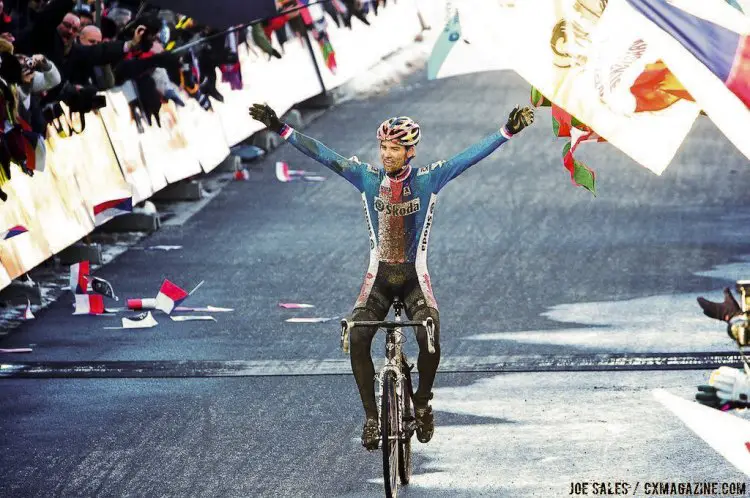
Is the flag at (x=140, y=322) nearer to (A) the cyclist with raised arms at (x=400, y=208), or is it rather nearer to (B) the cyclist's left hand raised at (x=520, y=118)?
(A) the cyclist with raised arms at (x=400, y=208)

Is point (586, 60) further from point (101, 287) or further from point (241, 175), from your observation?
point (241, 175)

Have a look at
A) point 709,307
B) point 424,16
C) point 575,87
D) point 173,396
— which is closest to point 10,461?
point 173,396

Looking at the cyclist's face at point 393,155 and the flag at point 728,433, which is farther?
the cyclist's face at point 393,155

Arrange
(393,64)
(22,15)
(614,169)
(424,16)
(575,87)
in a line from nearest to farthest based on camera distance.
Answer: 1. (575,87)
2. (22,15)
3. (614,169)
4. (393,64)
5. (424,16)

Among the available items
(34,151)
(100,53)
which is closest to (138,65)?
(100,53)

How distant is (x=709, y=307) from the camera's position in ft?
26.9

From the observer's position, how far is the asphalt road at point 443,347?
10914 millimetres

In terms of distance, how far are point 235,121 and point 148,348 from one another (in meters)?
9.67

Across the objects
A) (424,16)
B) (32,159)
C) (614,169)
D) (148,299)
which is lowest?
(424,16)

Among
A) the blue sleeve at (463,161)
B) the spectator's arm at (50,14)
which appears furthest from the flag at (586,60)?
the spectator's arm at (50,14)

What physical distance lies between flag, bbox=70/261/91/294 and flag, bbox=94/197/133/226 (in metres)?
1.76

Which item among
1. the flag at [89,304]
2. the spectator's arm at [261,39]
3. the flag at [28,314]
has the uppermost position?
the flag at [28,314]

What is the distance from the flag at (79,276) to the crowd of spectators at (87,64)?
1.00 meters

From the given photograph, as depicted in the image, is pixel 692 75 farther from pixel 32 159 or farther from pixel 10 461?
pixel 32 159
